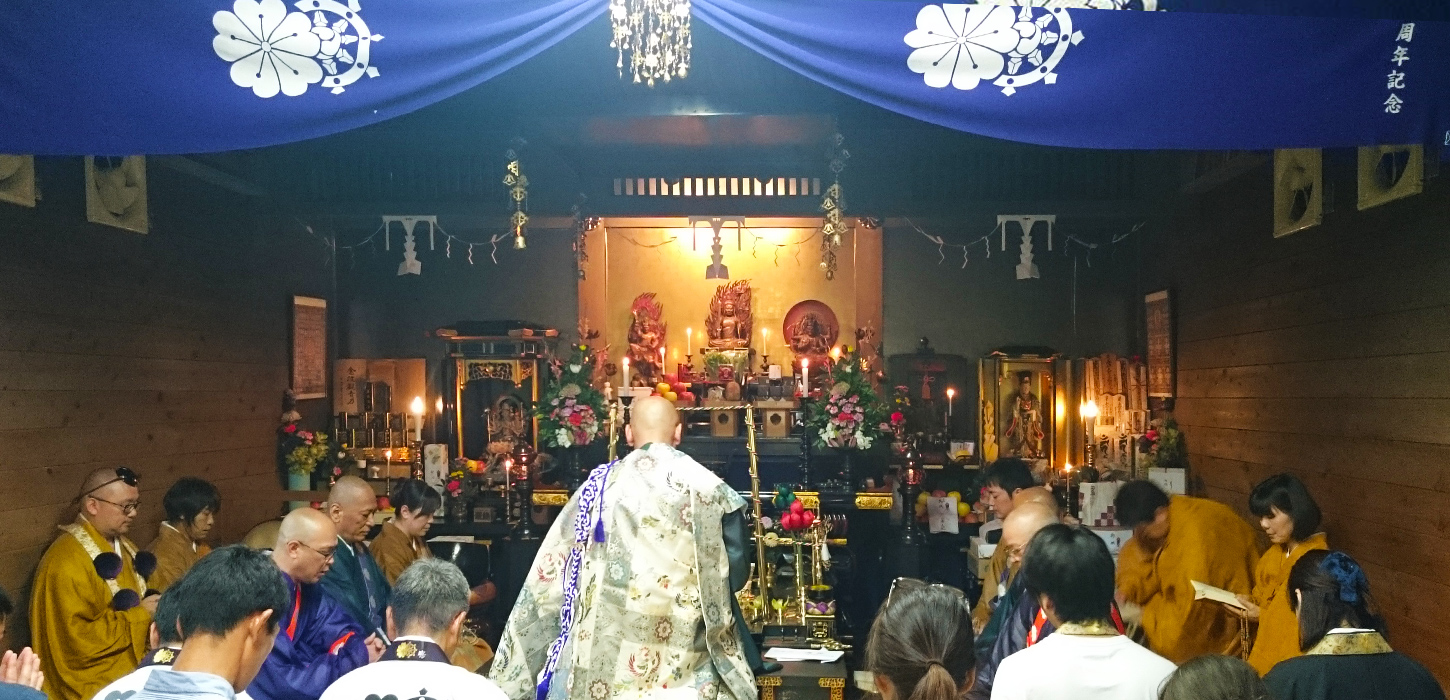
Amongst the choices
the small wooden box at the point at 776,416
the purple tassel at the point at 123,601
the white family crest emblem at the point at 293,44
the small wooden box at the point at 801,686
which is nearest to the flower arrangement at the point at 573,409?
the small wooden box at the point at 776,416

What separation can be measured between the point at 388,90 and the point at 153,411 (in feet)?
12.6

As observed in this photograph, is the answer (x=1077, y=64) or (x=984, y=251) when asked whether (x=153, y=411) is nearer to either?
(x=1077, y=64)

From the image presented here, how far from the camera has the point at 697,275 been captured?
9.81 m

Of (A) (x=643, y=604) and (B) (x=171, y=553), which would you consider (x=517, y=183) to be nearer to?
(B) (x=171, y=553)

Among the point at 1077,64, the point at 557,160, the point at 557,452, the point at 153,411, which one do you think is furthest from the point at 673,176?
the point at 1077,64

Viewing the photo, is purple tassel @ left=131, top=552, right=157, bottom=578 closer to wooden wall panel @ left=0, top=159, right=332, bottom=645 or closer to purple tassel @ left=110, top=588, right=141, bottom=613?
purple tassel @ left=110, top=588, right=141, bottom=613

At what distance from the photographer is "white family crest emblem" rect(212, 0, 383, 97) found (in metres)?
3.06

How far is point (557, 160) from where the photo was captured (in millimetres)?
7688

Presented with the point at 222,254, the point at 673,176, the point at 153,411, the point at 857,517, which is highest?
the point at 673,176

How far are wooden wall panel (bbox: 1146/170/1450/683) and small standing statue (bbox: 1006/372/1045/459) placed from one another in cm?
191

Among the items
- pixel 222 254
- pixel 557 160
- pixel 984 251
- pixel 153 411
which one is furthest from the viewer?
pixel 984 251

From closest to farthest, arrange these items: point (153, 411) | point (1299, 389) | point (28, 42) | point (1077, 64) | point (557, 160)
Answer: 1. point (28, 42)
2. point (1077, 64)
3. point (1299, 389)
4. point (153, 411)
5. point (557, 160)

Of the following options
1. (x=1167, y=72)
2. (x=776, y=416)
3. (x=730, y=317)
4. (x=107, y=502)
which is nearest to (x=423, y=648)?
(x=1167, y=72)

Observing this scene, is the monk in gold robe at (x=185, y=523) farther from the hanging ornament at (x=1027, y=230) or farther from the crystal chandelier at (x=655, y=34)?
the hanging ornament at (x=1027, y=230)
